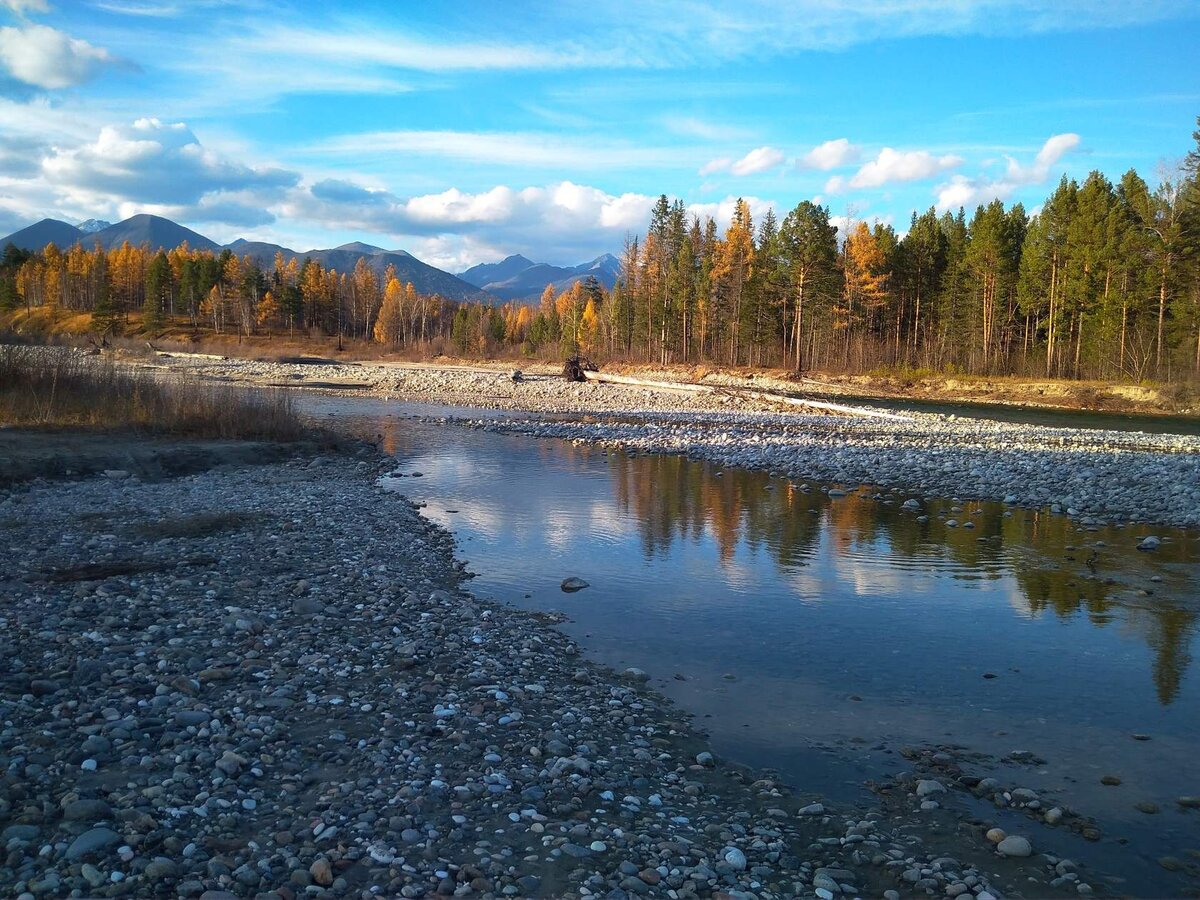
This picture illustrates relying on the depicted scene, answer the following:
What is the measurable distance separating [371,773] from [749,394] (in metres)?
43.7

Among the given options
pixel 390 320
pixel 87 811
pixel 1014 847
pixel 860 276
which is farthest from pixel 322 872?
pixel 390 320

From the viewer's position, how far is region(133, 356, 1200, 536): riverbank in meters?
18.8

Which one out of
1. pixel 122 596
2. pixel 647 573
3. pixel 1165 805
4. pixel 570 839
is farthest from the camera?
pixel 647 573

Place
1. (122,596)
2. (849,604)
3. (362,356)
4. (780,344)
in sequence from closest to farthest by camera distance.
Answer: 1. (122,596)
2. (849,604)
3. (780,344)
4. (362,356)

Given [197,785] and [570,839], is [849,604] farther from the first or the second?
[197,785]

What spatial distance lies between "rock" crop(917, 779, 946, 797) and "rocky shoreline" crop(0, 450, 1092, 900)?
19 centimetres

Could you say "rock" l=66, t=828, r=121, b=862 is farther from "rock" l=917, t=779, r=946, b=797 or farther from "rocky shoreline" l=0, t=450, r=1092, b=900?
"rock" l=917, t=779, r=946, b=797

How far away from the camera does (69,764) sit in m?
5.25

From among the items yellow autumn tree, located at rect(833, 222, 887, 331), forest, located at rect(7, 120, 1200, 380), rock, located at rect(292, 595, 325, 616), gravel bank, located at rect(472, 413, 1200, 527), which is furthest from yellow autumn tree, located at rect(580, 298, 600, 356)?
rock, located at rect(292, 595, 325, 616)

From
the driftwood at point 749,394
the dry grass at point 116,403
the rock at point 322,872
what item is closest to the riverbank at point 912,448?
the driftwood at point 749,394

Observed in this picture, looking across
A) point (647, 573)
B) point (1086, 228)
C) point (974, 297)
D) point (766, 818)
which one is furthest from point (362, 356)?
point (766, 818)

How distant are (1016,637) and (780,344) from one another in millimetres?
69401

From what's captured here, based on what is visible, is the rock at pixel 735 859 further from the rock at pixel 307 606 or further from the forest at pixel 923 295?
the forest at pixel 923 295

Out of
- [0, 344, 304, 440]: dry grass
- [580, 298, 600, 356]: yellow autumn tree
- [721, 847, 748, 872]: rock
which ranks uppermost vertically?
[580, 298, 600, 356]: yellow autumn tree
